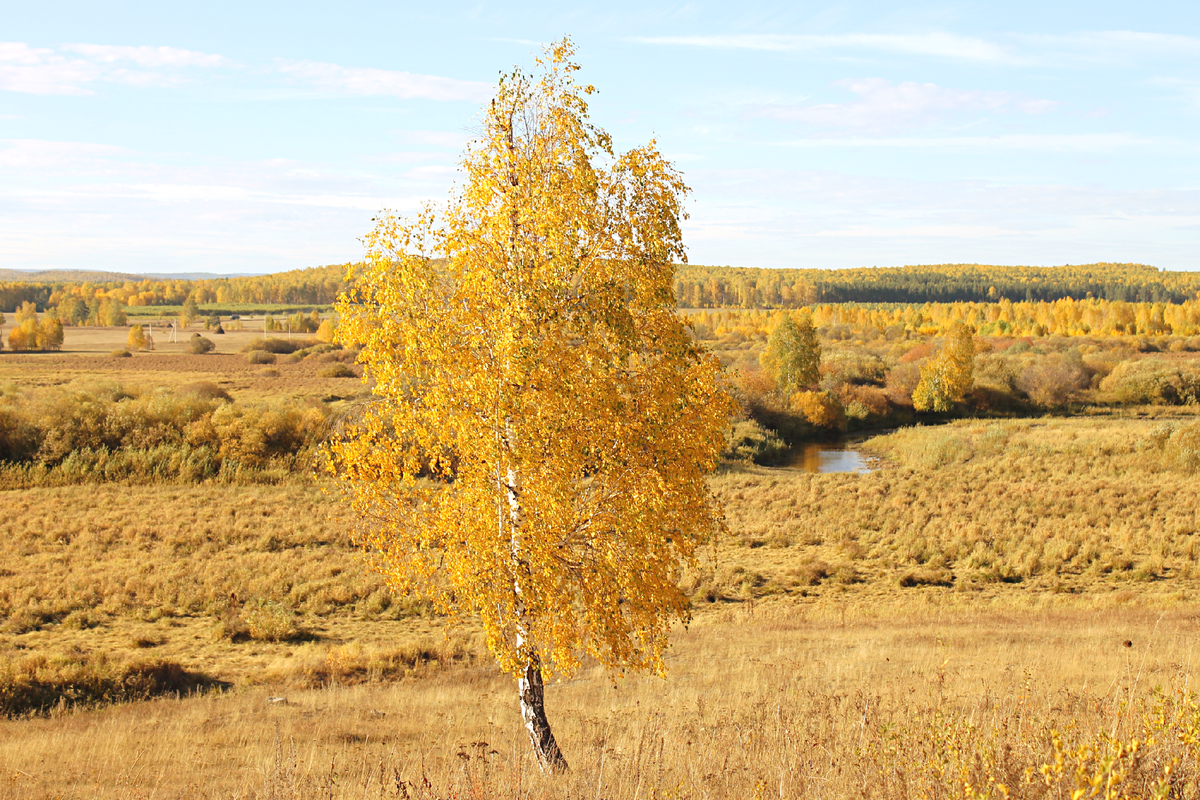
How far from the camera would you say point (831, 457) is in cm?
5656

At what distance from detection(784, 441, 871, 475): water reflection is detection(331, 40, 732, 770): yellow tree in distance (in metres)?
41.8

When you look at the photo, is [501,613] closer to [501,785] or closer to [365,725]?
[501,785]

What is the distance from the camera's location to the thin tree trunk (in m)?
8.76

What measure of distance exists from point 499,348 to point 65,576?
22716mm

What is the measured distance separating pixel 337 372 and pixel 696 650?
73.9 meters

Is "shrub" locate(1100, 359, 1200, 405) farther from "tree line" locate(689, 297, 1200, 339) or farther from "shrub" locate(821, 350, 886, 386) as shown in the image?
"tree line" locate(689, 297, 1200, 339)

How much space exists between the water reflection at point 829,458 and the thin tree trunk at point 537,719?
41675mm

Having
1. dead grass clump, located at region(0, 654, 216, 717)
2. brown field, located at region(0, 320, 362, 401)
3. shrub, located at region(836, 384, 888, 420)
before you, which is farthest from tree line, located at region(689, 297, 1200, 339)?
dead grass clump, located at region(0, 654, 216, 717)

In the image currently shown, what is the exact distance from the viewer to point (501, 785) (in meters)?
6.59

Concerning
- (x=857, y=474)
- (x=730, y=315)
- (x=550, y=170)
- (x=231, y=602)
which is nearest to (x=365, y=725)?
(x=550, y=170)

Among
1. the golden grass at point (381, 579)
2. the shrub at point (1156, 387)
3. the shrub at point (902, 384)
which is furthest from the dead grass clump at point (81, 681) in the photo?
the shrub at point (1156, 387)

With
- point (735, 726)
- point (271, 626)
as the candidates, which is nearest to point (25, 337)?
point (271, 626)

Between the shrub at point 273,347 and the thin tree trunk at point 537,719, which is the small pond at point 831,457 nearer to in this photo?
the thin tree trunk at point 537,719

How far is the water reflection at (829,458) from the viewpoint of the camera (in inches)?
2029
